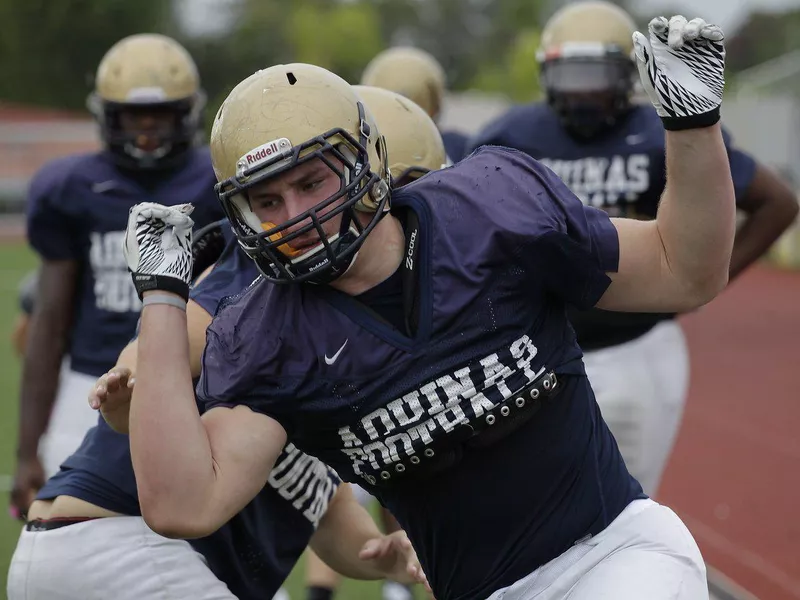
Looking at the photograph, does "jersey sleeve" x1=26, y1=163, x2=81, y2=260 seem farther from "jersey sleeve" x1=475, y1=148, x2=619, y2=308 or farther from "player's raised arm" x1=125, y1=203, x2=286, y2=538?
"jersey sleeve" x1=475, y1=148, x2=619, y2=308

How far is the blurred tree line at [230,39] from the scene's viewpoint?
35.0m

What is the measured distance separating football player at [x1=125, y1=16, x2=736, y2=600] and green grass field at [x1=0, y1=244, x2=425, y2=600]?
9.07ft

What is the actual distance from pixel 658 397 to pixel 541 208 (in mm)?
2443

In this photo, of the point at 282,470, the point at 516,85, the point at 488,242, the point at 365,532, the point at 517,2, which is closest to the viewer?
the point at 488,242

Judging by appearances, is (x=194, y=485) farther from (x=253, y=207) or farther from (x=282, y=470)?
(x=282, y=470)

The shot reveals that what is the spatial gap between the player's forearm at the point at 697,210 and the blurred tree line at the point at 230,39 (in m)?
27.1

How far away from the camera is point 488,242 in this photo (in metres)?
2.43

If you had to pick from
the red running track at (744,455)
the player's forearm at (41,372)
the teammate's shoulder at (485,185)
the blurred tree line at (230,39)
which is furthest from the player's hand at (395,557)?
the blurred tree line at (230,39)

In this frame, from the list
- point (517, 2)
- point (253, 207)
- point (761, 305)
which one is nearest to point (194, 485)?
point (253, 207)

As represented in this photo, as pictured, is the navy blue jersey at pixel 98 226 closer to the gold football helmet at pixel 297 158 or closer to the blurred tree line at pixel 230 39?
the gold football helmet at pixel 297 158

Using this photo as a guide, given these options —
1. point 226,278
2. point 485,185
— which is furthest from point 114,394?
point 485,185

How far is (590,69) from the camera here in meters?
4.76

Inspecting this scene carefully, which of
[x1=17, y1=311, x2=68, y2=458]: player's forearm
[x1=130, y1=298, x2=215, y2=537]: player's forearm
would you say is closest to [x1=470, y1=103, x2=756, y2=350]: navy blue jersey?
[x1=17, y1=311, x2=68, y2=458]: player's forearm

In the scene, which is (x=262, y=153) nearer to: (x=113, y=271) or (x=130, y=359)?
(x=130, y=359)
